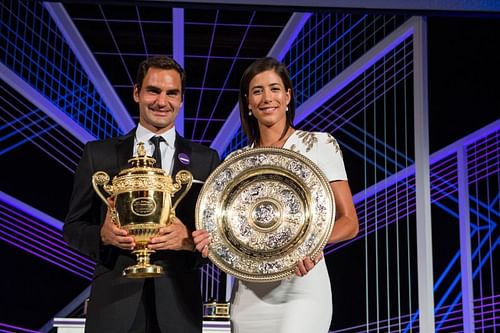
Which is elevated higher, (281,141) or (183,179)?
(281,141)

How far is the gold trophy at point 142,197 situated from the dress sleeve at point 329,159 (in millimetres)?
465

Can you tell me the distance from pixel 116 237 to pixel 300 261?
1.78 feet

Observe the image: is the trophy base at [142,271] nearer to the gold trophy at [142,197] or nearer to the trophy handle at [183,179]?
the gold trophy at [142,197]

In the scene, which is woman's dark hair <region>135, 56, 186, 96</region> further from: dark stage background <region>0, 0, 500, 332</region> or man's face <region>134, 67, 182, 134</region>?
dark stage background <region>0, 0, 500, 332</region>

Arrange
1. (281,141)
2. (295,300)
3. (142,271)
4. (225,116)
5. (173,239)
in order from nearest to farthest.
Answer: (142,271), (173,239), (295,300), (281,141), (225,116)

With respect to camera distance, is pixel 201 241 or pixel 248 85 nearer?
pixel 201 241

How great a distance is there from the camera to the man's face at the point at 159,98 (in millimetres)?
2377

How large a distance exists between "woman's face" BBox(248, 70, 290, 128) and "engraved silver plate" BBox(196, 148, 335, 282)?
126 millimetres

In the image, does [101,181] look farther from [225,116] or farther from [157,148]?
[225,116]

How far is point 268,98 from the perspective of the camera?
8.09 feet

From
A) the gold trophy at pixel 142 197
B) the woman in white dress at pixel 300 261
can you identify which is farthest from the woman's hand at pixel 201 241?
the gold trophy at pixel 142 197

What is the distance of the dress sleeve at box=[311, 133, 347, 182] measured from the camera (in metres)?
2.43

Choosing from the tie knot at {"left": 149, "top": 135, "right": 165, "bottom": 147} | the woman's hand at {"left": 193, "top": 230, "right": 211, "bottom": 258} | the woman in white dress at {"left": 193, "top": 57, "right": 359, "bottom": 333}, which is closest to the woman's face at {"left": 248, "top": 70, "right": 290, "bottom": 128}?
the woman in white dress at {"left": 193, "top": 57, "right": 359, "bottom": 333}

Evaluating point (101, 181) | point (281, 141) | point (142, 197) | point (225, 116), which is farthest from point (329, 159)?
point (225, 116)
